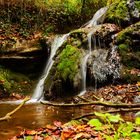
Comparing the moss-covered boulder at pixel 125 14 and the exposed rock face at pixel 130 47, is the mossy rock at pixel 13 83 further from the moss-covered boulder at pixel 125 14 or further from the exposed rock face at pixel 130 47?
the moss-covered boulder at pixel 125 14

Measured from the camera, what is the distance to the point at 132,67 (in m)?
11.2

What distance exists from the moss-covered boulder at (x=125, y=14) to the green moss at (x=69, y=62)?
2.13 m

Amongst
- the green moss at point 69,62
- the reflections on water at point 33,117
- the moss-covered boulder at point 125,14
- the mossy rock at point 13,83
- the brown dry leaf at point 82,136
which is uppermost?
the moss-covered boulder at point 125,14

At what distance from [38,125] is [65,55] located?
224 inches

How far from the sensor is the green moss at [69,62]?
11.2 meters

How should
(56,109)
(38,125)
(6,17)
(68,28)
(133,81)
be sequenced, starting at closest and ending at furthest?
(38,125) → (56,109) → (133,81) → (6,17) → (68,28)

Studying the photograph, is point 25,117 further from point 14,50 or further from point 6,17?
point 6,17

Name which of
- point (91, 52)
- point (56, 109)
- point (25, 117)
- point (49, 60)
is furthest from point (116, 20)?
point (25, 117)

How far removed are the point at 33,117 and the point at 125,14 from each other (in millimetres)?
7064

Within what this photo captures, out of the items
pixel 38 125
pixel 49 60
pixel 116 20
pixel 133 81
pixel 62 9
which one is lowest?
pixel 38 125

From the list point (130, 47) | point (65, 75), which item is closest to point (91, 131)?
point (65, 75)

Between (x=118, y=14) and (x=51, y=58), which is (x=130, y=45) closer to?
(x=118, y=14)

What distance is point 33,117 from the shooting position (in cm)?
752

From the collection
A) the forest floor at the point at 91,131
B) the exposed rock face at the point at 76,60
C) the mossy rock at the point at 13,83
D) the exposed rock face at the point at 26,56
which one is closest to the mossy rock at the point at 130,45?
the exposed rock face at the point at 76,60
